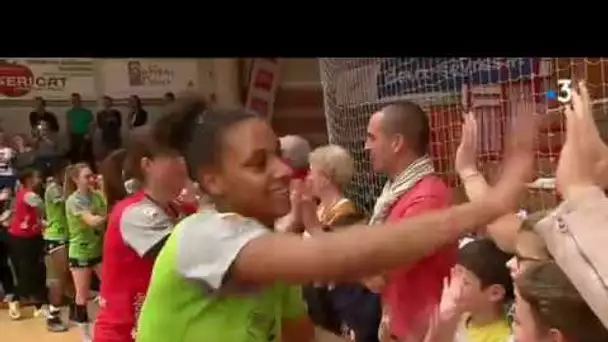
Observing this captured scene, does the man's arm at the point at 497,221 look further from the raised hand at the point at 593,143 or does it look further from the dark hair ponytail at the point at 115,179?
the dark hair ponytail at the point at 115,179

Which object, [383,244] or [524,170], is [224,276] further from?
[524,170]

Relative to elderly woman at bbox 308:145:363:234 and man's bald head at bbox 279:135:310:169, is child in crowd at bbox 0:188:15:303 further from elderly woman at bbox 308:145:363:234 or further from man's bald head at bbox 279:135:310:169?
elderly woman at bbox 308:145:363:234

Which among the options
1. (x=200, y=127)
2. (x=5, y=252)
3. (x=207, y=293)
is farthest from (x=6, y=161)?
(x=207, y=293)

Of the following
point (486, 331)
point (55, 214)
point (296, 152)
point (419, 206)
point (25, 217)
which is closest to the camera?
point (486, 331)

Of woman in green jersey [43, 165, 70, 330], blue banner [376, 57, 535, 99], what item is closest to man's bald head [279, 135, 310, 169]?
blue banner [376, 57, 535, 99]

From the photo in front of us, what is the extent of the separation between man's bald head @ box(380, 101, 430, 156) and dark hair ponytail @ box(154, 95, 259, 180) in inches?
22.1

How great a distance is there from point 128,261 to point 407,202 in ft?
1.76

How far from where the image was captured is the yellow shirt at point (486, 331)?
1.49 meters

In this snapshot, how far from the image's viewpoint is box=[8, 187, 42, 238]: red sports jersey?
443cm

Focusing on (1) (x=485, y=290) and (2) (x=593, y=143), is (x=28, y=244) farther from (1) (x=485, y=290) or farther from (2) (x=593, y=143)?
(2) (x=593, y=143)

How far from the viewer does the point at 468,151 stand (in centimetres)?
111

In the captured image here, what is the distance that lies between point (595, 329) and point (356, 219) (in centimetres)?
131

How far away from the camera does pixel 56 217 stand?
4.27 m
